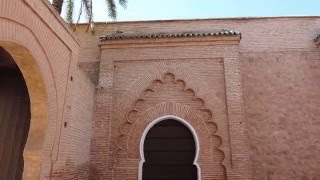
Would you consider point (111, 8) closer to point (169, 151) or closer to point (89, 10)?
point (89, 10)

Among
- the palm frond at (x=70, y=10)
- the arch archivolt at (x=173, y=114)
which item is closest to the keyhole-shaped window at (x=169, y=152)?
the arch archivolt at (x=173, y=114)

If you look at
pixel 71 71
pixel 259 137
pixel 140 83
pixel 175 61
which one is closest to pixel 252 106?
pixel 259 137

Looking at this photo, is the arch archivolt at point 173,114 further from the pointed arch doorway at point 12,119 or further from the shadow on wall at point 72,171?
the pointed arch doorway at point 12,119

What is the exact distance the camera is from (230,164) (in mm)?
7055

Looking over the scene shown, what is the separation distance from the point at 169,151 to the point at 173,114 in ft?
3.14

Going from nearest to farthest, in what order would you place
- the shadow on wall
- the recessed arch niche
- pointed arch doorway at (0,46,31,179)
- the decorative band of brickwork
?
the recessed arch niche → the shadow on wall → pointed arch doorway at (0,46,31,179) → the decorative band of brickwork

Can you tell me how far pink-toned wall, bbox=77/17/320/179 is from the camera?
750 centimetres

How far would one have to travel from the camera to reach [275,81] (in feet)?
26.6

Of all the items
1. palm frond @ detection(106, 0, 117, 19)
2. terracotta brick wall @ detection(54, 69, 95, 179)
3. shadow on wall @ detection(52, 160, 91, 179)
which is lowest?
shadow on wall @ detection(52, 160, 91, 179)

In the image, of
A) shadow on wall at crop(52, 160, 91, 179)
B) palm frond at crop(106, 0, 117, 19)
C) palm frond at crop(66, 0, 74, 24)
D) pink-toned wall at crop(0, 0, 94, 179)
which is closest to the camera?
pink-toned wall at crop(0, 0, 94, 179)

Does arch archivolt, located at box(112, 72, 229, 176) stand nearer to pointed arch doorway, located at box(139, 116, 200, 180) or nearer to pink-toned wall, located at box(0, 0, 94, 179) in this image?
pointed arch doorway, located at box(139, 116, 200, 180)

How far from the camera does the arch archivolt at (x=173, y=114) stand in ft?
23.8

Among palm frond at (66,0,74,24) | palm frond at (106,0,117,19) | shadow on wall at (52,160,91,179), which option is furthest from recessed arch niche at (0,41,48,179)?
palm frond at (66,0,74,24)

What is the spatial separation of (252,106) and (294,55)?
1.99 m
